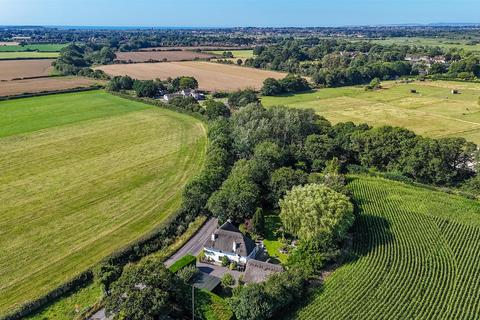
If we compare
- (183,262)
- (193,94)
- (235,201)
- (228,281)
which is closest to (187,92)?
(193,94)

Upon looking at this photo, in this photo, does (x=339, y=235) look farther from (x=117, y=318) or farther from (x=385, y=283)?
(x=117, y=318)

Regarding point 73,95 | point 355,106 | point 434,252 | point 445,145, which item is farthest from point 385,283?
point 73,95

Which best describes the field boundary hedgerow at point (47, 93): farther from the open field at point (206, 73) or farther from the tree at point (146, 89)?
the open field at point (206, 73)

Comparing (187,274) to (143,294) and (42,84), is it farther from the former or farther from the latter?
(42,84)

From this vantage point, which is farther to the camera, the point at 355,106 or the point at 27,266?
the point at 355,106

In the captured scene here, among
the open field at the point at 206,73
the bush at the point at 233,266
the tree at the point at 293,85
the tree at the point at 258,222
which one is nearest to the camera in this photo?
the bush at the point at 233,266

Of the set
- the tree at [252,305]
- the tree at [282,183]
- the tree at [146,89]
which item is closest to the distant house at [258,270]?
the tree at [252,305]

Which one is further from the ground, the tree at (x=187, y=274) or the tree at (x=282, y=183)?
the tree at (x=282, y=183)
